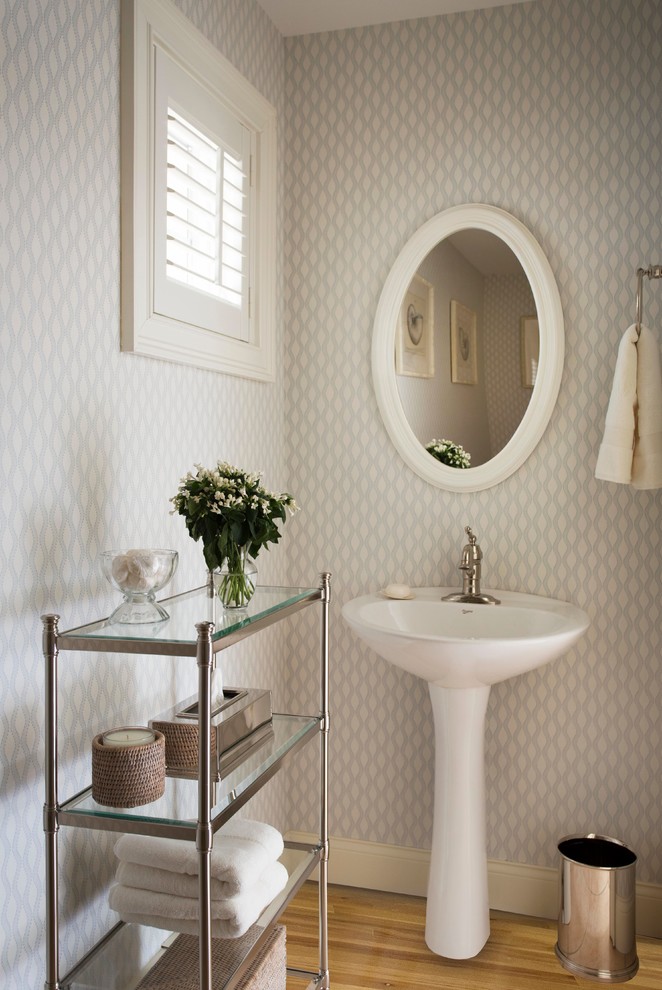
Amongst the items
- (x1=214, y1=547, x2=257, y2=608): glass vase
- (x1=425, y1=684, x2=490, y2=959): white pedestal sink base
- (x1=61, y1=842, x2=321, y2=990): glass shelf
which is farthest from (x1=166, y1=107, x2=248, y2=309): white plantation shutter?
(x1=61, y1=842, x2=321, y2=990): glass shelf

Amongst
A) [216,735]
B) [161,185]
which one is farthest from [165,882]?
[161,185]

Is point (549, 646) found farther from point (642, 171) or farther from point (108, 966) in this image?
point (642, 171)

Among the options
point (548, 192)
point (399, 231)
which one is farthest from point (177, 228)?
point (548, 192)

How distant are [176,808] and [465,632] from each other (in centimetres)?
108

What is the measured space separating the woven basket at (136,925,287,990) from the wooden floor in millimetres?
337

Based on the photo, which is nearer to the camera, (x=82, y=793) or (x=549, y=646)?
(x=82, y=793)

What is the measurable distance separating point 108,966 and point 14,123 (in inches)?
61.8

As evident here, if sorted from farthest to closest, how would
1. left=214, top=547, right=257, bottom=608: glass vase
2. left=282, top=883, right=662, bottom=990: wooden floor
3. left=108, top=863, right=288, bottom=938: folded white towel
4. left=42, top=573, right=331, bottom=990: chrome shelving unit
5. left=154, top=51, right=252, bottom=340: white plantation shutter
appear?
left=282, top=883, right=662, bottom=990: wooden floor, left=154, top=51, right=252, bottom=340: white plantation shutter, left=214, top=547, right=257, bottom=608: glass vase, left=108, top=863, right=288, bottom=938: folded white towel, left=42, top=573, right=331, bottom=990: chrome shelving unit

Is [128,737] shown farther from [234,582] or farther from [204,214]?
[204,214]

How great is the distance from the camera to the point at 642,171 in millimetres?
2420

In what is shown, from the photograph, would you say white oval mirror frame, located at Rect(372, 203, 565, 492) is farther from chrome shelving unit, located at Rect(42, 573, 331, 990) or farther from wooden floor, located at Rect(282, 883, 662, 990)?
wooden floor, located at Rect(282, 883, 662, 990)

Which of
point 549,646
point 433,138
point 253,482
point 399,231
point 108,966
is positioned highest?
point 433,138

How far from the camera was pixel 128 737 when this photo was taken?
5.16 ft

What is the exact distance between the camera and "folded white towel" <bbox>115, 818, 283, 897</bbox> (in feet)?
5.39
